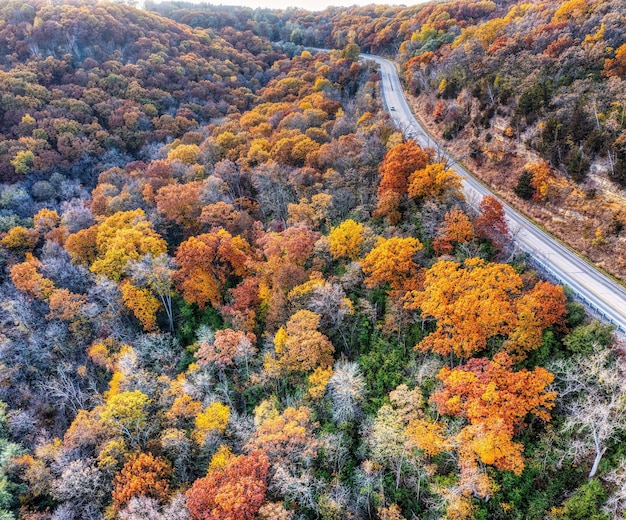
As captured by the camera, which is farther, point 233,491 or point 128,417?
point 128,417

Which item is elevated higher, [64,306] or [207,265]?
[207,265]

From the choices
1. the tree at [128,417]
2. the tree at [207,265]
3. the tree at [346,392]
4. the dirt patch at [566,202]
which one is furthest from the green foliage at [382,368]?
the dirt patch at [566,202]

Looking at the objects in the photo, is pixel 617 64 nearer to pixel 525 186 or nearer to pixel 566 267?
pixel 525 186

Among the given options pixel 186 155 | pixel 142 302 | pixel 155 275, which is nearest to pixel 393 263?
pixel 155 275

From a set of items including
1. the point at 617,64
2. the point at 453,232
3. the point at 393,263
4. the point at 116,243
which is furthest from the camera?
the point at 116,243

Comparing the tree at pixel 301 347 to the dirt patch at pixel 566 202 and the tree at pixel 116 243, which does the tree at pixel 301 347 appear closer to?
the tree at pixel 116 243

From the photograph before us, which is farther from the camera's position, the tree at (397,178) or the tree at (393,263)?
the tree at (397,178)

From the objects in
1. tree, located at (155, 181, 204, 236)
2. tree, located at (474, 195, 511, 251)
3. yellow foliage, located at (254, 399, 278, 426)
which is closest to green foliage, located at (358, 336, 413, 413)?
yellow foliage, located at (254, 399, 278, 426)
